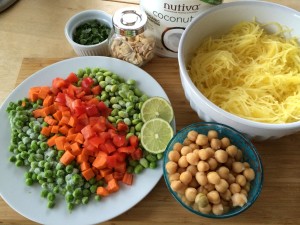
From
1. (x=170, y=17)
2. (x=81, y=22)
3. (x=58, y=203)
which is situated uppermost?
(x=170, y=17)

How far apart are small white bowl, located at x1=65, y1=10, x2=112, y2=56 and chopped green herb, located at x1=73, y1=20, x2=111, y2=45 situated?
0.01 metres

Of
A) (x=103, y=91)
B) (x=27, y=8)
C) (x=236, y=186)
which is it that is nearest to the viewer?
(x=236, y=186)

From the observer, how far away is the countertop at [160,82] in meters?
0.96

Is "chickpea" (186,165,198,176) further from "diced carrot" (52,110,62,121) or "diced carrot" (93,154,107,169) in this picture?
"diced carrot" (52,110,62,121)

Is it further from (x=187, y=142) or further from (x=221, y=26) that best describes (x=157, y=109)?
(x=221, y=26)

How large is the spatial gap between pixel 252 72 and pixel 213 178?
382 millimetres

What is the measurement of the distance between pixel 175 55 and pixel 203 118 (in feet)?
1.07

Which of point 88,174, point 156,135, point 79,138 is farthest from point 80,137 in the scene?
point 156,135

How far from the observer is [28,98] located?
3.75 ft

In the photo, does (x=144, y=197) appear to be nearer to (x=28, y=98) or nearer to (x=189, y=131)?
(x=189, y=131)

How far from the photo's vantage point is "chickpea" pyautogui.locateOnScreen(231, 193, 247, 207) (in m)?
0.82

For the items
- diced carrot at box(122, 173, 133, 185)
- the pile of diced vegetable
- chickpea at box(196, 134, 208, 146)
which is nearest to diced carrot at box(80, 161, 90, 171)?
the pile of diced vegetable

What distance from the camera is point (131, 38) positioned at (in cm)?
117

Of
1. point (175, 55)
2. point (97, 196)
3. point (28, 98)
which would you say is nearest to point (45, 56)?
point (28, 98)
